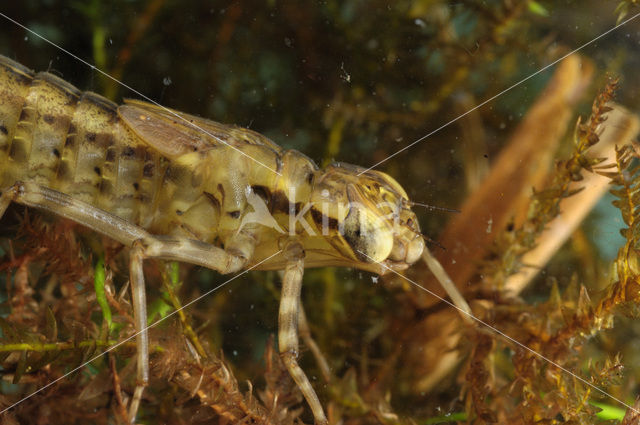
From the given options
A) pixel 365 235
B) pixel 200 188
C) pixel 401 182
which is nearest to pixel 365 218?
pixel 365 235

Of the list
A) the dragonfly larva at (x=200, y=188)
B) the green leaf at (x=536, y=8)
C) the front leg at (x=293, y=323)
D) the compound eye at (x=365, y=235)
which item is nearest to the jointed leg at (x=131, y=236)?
the dragonfly larva at (x=200, y=188)

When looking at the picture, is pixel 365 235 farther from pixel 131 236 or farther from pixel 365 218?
pixel 131 236

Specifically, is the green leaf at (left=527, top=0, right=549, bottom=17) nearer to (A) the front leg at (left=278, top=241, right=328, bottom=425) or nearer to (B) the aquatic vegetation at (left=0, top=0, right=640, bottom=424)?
(B) the aquatic vegetation at (left=0, top=0, right=640, bottom=424)

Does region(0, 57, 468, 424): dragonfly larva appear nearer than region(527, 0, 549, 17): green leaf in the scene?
Yes

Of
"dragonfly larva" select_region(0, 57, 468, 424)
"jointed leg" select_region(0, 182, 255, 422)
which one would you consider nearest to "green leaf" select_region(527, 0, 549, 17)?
"dragonfly larva" select_region(0, 57, 468, 424)

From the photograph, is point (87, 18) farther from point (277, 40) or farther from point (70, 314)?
point (70, 314)

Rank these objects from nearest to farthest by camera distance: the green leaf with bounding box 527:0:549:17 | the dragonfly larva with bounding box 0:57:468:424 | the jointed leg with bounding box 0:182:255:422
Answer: the jointed leg with bounding box 0:182:255:422, the dragonfly larva with bounding box 0:57:468:424, the green leaf with bounding box 527:0:549:17

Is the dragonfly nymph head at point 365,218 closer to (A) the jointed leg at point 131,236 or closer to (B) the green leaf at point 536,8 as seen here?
(A) the jointed leg at point 131,236
